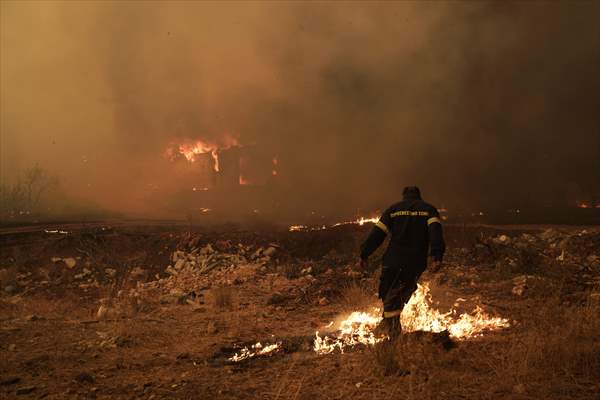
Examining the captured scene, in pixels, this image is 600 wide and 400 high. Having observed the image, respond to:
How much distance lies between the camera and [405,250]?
442 centimetres

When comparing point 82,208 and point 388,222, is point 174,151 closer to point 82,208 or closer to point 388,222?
point 82,208

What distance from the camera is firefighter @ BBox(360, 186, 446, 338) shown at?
170 inches

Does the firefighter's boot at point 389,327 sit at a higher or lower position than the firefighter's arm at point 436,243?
lower

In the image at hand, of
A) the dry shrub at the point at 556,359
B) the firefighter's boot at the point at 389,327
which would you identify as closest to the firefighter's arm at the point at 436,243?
the firefighter's boot at the point at 389,327

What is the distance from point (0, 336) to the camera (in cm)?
541

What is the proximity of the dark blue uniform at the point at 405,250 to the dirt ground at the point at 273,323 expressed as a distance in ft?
1.94

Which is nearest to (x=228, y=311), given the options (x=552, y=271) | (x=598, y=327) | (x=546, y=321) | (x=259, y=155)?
(x=546, y=321)

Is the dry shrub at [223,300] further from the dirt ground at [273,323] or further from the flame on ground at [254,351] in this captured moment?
the flame on ground at [254,351]

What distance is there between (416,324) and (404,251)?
3.42ft

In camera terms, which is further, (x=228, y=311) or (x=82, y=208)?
(x=82, y=208)

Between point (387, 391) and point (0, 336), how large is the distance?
501 cm

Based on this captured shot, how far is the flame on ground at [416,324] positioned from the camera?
4.50 meters

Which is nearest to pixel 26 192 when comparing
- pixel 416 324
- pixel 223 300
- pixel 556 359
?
pixel 223 300

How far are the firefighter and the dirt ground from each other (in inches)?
19.7
